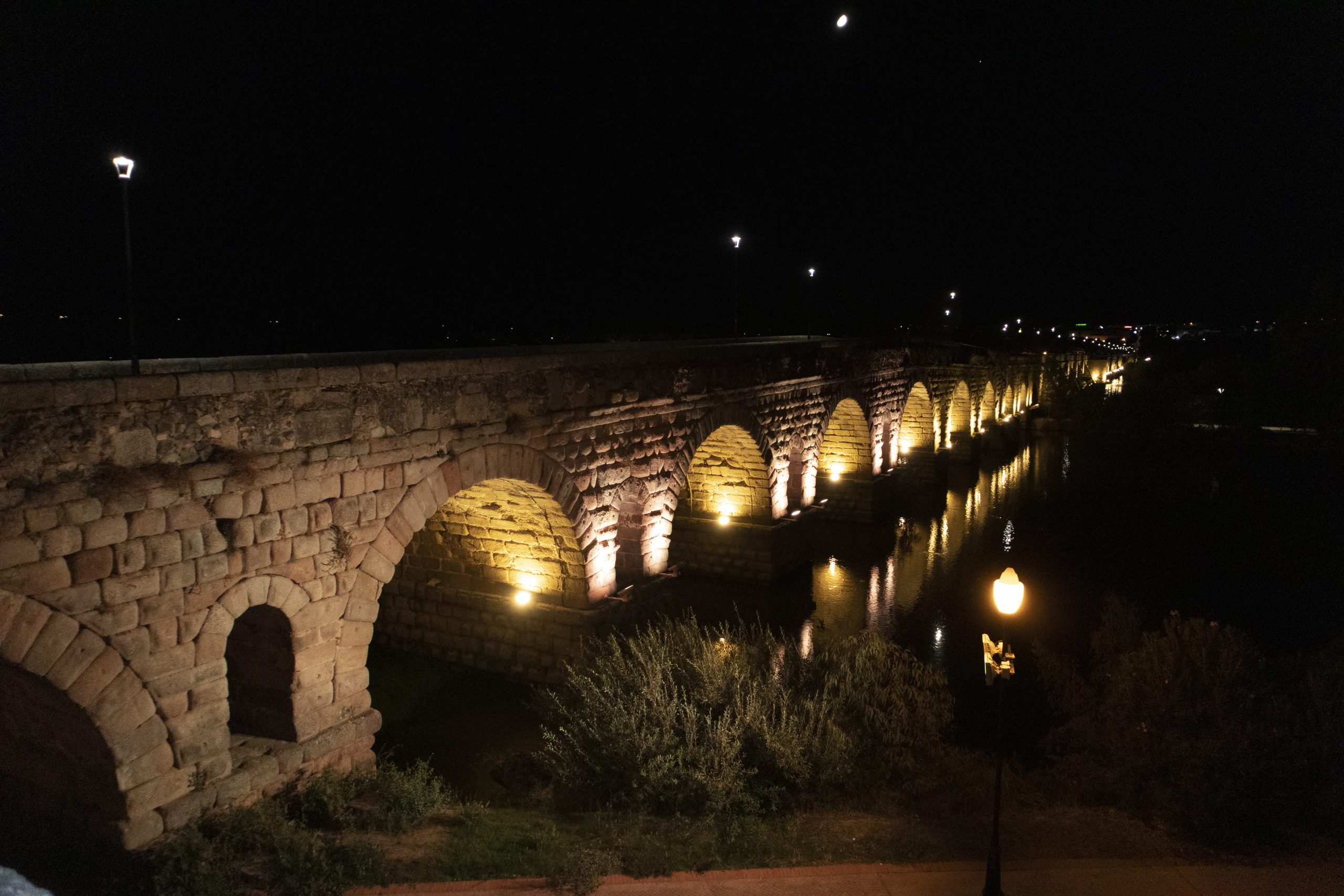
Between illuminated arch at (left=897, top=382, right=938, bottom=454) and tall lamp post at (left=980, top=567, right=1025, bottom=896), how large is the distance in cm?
1956

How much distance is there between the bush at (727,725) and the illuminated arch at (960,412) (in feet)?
67.8

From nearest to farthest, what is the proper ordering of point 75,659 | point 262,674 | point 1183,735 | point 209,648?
point 75,659 → point 209,648 → point 262,674 → point 1183,735

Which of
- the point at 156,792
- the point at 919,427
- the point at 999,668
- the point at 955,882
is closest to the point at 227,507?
the point at 156,792

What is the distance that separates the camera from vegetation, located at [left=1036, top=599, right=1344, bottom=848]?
21.5ft

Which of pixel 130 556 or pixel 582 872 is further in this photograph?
pixel 582 872

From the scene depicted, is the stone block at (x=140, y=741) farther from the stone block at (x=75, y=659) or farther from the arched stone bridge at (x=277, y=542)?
the stone block at (x=75, y=659)

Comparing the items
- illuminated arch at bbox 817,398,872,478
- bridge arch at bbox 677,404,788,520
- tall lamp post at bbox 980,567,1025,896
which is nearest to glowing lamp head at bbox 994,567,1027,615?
tall lamp post at bbox 980,567,1025,896

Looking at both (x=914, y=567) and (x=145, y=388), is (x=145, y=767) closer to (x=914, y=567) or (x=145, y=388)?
(x=145, y=388)

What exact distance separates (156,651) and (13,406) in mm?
1845

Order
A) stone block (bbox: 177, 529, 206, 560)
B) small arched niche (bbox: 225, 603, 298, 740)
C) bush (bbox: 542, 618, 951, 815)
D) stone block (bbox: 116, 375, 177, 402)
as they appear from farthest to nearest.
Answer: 1. bush (bbox: 542, 618, 951, 815)
2. small arched niche (bbox: 225, 603, 298, 740)
3. stone block (bbox: 177, 529, 206, 560)
4. stone block (bbox: 116, 375, 177, 402)

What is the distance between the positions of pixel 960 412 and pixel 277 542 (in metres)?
27.4

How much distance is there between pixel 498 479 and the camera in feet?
28.0

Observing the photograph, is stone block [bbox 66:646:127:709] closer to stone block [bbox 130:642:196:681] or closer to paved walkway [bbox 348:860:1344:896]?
stone block [bbox 130:642:196:681]

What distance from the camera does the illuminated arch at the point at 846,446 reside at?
1978 centimetres
